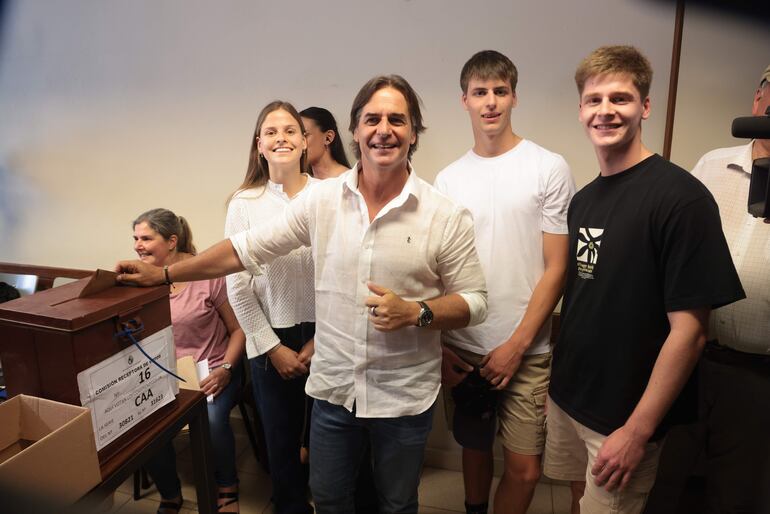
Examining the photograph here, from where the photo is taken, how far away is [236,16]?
89.2 inches

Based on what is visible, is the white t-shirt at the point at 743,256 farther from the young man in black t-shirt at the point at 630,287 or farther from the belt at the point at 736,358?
the young man in black t-shirt at the point at 630,287

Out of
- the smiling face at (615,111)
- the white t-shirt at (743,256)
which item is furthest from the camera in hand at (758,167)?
the white t-shirt at (743,256)

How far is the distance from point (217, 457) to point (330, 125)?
1564 mm

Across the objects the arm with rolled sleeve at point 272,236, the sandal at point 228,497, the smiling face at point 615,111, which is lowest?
the sandal at point 228,497

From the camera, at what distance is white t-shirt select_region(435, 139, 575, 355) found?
1.53m

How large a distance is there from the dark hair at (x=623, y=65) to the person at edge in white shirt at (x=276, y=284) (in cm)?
99

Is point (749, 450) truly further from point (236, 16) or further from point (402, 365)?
point (236, 16)

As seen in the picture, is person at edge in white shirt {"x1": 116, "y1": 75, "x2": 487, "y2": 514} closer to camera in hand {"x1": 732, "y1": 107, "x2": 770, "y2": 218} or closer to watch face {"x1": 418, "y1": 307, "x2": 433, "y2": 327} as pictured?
Answer: watch face {"x1": 418, "y1": 307, "x2": 433, "y2": 327}

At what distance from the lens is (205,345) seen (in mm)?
2096

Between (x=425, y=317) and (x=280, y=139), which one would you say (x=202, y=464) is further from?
(x=280, y=139)

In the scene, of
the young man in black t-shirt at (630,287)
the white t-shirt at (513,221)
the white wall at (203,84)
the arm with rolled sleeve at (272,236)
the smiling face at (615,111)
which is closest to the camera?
the young man in black t-shirt at (630,287)

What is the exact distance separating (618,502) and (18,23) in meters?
3.55

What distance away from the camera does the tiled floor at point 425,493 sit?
82.0 inches

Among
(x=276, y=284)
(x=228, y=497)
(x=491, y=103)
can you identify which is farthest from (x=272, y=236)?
(x=228, y=497)
